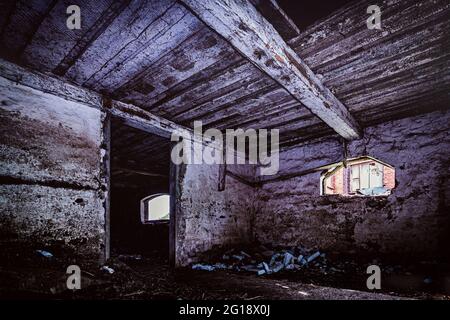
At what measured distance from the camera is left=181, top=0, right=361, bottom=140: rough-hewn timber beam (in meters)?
1.84

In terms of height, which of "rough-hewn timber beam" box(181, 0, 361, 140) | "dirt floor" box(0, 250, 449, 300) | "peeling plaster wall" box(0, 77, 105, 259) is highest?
"rough-hewn timber beam" box(181, 0, 361, 140)

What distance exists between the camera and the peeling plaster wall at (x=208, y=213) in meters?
4.13

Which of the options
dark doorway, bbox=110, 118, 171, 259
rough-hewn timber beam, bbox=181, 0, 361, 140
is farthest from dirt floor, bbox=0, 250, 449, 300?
dark doorway, bbox=110, 118, 171, 259

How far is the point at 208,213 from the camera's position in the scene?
15.1ft

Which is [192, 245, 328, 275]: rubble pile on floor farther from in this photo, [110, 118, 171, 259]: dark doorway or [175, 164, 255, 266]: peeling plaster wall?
[110, 118, 171, 259]: dark doorway

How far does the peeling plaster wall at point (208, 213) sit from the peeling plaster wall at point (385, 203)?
2.24 feet

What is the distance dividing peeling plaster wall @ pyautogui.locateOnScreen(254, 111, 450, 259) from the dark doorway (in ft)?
10.1

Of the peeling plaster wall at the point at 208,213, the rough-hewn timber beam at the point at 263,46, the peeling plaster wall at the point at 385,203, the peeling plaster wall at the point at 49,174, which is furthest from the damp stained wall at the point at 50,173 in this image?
the peeling plaster wall at the point at 385,203

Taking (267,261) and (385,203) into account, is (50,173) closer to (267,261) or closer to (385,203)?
(267,261)

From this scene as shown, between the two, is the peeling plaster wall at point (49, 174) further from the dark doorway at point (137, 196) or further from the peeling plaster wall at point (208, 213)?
the dark doorway at point (137, 196)

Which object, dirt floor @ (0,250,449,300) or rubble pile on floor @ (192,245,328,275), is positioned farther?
rubble pile on floor @ (192,245,328,275)

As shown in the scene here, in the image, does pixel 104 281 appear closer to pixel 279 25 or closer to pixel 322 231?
pixel 279 25

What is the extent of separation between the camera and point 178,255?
3973 mm

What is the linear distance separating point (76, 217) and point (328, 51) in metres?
3.09
